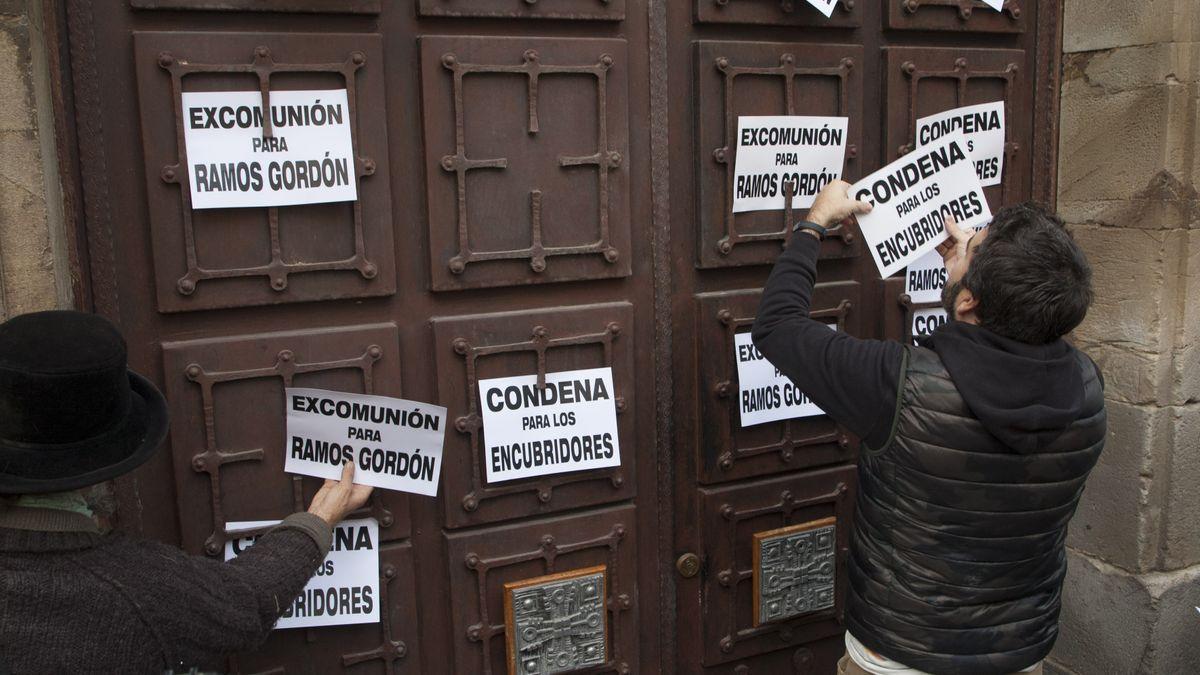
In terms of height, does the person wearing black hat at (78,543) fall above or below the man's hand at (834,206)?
below

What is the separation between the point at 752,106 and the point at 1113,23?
1.30m

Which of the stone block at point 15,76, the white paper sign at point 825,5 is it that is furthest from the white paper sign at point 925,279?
the stone block at point 15,76

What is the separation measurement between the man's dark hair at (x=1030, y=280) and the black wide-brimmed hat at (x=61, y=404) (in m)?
1.68

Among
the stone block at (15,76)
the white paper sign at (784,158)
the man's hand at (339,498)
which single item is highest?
the stone block at (15,76)

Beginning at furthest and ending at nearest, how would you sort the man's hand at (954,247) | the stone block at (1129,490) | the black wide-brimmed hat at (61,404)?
the stone block at (1129,490), the man's hand at (954,247), the black wide-brimmed hat at (61,404)

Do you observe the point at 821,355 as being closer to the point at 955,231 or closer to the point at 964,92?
the point at 955,231

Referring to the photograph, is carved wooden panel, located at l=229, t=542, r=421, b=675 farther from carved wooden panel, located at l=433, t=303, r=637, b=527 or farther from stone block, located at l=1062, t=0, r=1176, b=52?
stone block, located at l=1062, t=0, r=1176, b=52

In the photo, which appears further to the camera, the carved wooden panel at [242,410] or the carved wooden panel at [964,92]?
the carved wooden panel at [964,92]

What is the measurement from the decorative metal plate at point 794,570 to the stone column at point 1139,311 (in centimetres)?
100

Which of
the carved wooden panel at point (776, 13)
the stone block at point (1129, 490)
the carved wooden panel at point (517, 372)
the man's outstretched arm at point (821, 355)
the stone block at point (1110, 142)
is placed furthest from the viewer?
the stone block at point (1129, 490)

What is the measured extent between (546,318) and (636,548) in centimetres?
73

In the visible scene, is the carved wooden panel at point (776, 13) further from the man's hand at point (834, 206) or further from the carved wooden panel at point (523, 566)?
the carved wooden panel at point (523, 566)

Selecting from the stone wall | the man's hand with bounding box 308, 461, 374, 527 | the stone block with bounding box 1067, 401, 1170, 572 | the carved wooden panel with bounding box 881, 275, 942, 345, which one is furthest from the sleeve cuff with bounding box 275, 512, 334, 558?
the stone block with bounding box 1067, 401, 1170, 572

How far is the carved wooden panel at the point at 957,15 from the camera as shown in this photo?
3018mm
